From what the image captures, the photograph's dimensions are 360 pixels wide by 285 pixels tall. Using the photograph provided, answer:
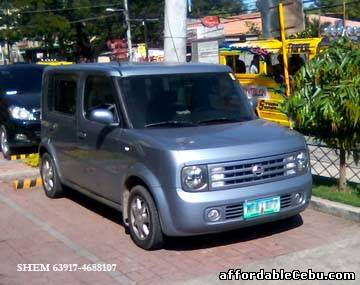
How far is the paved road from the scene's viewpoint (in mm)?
5129

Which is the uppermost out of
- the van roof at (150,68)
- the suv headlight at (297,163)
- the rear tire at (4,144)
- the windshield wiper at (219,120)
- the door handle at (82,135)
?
the van roof at (150,68)

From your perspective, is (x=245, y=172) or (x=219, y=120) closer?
(x=245, y=172)

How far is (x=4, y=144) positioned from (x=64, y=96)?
436cm

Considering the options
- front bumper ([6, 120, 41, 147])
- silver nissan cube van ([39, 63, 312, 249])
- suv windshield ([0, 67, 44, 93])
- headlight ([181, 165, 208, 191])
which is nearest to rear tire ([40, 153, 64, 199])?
silver nissan cube van ([39, 63, 312, 249])

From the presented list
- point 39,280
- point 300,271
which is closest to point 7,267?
point 39,280

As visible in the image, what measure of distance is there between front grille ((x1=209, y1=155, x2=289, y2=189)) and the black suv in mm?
6392

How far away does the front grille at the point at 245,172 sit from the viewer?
210 inches

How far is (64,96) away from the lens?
24.7 feet

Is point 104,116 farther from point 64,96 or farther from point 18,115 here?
point 18,115

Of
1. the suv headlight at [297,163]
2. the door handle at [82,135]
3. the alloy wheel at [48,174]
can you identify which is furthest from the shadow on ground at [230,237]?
the alloy wheel at [48,174]

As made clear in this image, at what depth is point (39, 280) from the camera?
5.09 meters

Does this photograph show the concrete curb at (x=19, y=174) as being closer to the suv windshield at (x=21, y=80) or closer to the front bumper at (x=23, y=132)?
the front bumper at (x=23, y=132)

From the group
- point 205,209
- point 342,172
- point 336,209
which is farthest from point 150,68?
point 342,172

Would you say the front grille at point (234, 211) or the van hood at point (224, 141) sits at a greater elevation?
the van hood at point (224, 141)
